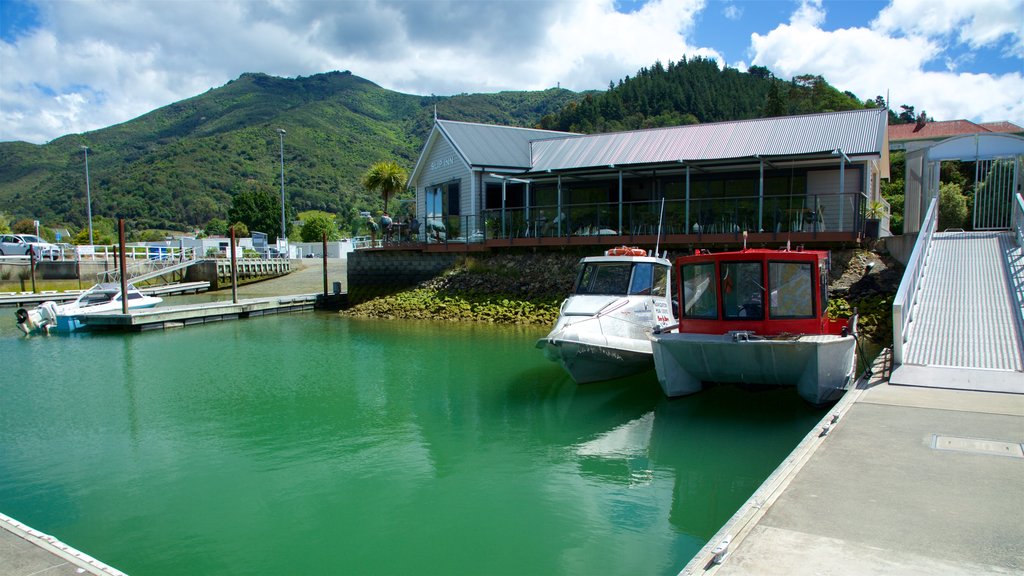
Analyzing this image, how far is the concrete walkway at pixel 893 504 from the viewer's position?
4523 mm

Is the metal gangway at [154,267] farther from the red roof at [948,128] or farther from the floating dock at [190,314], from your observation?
the red roof at [948,128]

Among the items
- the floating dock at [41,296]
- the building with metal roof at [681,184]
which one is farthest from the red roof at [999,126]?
the floating dock at [41,296]

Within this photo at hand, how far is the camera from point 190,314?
2577 cm

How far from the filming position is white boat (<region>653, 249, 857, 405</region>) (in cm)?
1070

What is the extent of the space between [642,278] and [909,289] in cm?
476

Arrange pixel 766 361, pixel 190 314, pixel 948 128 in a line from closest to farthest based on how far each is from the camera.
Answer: pixel 766 361 → pixel 190 314 → pixel 948 128

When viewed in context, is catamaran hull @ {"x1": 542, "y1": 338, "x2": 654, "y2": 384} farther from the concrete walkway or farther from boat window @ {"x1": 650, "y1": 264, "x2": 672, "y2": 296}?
the concrete walkway

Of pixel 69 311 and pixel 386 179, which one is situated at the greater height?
pixel 386 179

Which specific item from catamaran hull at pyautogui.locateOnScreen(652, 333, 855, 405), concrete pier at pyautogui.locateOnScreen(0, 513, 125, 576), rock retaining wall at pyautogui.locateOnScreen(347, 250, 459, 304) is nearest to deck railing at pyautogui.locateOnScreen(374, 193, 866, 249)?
rock retaining wall at pyautogui.locateOnScreen(347, 250, 459, 304)

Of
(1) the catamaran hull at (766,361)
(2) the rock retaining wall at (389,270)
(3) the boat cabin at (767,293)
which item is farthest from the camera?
(2) the rock retaining wall at (389,270)

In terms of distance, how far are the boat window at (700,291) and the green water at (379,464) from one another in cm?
173

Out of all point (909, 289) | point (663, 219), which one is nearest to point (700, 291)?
point (909, 289)

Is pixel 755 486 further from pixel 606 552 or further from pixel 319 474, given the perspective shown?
pixel 319 474

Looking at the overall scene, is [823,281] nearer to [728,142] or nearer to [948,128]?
[728,142]
